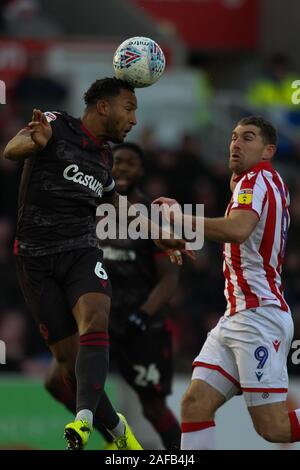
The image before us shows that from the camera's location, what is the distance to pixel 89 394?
Answer: 26.9 ft

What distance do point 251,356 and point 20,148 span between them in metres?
1.98

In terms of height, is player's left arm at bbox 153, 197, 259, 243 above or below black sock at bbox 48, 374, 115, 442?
above

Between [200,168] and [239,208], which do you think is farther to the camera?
[200,168]

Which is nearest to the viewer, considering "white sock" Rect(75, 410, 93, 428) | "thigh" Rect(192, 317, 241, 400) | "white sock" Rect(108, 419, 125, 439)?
"white sock" Rect(75, 410, 93, 428)

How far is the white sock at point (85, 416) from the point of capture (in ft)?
26.3

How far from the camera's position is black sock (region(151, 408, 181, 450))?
10203mm

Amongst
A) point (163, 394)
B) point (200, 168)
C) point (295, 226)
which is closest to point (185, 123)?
point (200, 168)

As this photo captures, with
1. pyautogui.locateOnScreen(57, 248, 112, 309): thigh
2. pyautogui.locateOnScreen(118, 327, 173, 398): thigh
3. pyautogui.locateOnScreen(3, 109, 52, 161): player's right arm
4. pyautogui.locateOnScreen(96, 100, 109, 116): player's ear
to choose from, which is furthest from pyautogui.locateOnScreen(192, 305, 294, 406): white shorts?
pyautogui.locateOnScreen(118, 327, 173, 398): thigh

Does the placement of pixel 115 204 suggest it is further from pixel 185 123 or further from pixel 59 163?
pixel 185 123

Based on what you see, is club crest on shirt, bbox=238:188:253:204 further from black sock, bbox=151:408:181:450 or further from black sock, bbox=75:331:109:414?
black sock, bbox=151:408:181:450

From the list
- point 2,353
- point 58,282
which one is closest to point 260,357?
point 58,282

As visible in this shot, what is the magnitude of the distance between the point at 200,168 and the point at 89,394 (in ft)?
29.4

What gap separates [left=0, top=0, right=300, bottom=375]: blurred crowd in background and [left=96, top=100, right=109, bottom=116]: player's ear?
8.64 ft
